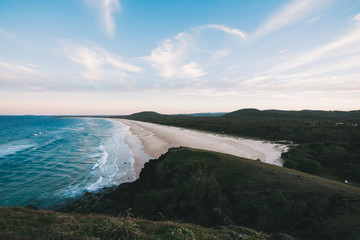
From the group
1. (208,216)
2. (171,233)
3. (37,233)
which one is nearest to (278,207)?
(208,216)

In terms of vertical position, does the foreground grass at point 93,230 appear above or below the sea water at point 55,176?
above

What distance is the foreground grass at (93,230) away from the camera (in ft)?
15.4

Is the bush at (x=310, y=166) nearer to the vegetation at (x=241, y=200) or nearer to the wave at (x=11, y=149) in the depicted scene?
the vegetation at (x=241, y=200)

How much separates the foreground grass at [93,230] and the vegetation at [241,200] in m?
1.11

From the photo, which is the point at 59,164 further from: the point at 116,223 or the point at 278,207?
the point at 278,207

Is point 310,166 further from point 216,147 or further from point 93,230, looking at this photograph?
point 93,230

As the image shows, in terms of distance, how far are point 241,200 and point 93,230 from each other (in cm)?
716

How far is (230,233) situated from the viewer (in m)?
5.54

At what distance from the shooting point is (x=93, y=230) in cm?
504

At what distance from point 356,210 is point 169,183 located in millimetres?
9316

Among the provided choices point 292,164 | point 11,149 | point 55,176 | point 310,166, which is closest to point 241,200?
point 292,164

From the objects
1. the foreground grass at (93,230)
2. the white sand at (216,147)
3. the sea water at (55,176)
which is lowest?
the sea water at (55,176)

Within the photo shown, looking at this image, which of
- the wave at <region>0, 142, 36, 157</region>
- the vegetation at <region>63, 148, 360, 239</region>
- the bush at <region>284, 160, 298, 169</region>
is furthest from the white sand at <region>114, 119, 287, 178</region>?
the wave at <region>0, 142, 36, 157</region>

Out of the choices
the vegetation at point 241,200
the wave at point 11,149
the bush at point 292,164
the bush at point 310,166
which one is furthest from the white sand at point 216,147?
the wave at point 11,149
